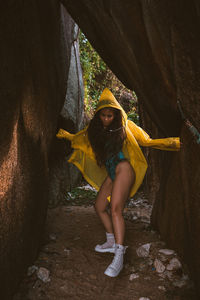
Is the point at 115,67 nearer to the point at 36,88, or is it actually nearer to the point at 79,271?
the point at 36,88

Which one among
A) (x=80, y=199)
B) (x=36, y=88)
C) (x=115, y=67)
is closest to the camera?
(x=36, y=88)

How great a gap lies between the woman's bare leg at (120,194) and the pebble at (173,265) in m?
0.70

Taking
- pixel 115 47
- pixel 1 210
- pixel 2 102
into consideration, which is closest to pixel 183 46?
pixel 115 47

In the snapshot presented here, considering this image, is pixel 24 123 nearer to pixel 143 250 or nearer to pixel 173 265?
pixel 143 250

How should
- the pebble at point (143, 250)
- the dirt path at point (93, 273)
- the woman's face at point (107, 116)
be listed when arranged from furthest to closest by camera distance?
1. the woman's face at point (107, 116)
2. the pebble at point (143, 250)
3. the dirt path at point (93, 273)

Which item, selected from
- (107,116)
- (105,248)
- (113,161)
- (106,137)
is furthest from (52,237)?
(107,116)

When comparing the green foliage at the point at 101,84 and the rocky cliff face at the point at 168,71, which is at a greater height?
the green foliage at the point at 101,84

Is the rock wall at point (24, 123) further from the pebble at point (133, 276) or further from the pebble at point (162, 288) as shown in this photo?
the pebble at point (162, 288)

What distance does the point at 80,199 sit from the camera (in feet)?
22.4

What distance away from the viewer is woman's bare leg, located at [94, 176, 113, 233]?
3.84 m

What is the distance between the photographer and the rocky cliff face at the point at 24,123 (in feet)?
8.23

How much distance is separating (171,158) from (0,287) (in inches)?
113

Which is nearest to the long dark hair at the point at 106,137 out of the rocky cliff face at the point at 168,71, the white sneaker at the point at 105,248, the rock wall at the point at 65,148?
the rocky cliff face at the point at 168,71

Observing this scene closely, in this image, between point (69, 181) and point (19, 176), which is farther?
point (69, 181)
